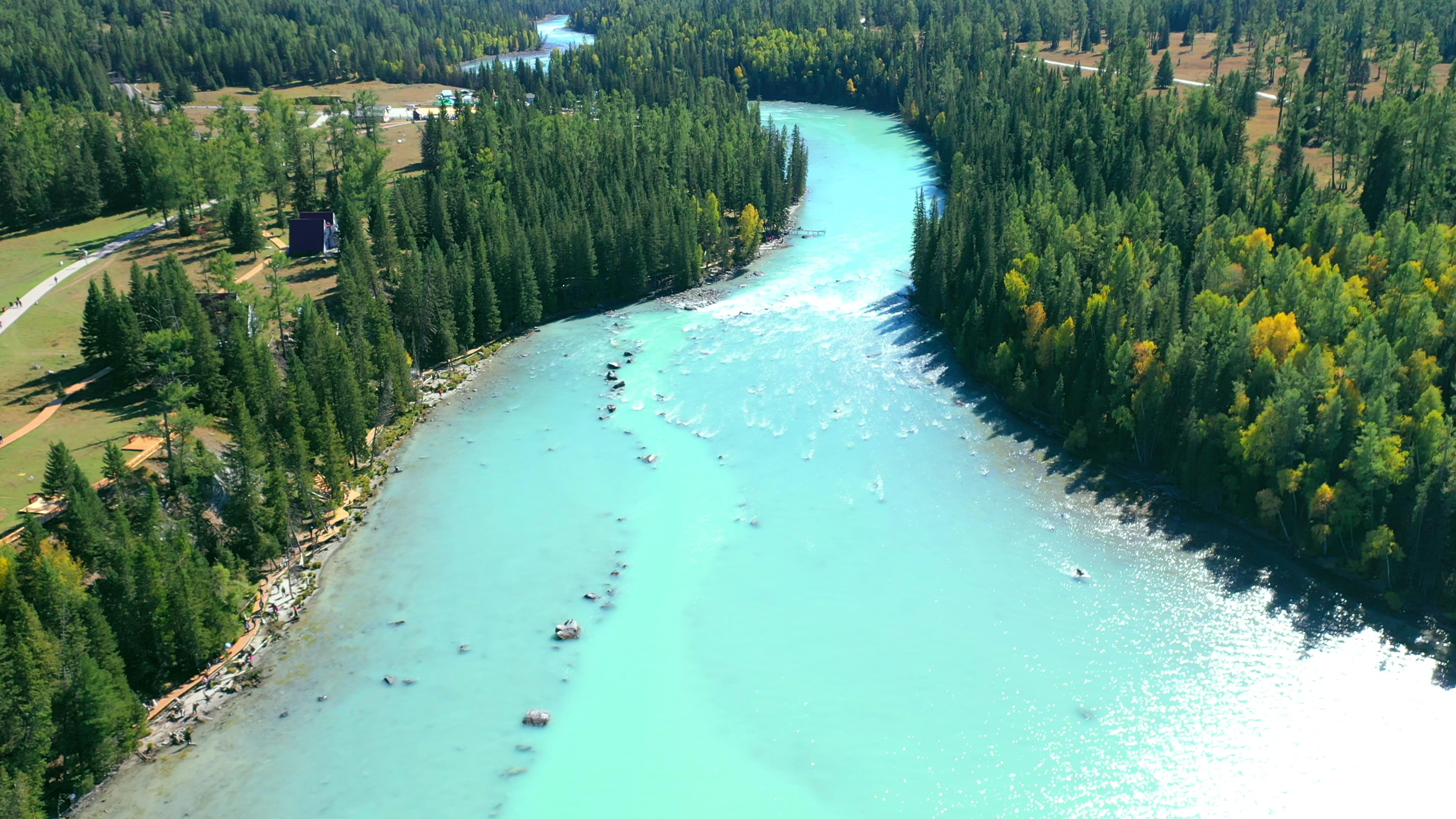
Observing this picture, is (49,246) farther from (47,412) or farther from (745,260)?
(745,260)

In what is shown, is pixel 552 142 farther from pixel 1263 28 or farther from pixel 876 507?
pixel 1263 28

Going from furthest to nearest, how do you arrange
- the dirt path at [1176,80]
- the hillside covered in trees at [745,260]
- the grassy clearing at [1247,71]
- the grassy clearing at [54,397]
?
the dirt path at [1176,80]
the grassy clearing at [1247,71]
the grassy clearing at [54,397]
the hillside covered in trees at [745,260]

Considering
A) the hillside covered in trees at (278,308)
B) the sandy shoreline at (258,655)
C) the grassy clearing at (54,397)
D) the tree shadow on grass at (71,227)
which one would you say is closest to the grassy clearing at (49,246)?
the tree shadow on grass at (71,227)

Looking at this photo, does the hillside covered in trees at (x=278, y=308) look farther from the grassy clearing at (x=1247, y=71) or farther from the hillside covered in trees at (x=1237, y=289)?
the grassy clearing at (x=1247, y=71)

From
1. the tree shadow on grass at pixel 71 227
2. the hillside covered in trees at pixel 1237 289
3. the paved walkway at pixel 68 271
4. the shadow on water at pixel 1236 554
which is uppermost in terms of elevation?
the tree shadow on grass at pixel 71 227

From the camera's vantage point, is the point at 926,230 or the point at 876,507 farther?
the point at 926,230

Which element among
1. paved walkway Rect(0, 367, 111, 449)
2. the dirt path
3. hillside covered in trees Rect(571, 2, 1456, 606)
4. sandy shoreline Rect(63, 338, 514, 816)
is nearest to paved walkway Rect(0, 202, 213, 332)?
paved walkway Rect(0, 367, 111, 449)

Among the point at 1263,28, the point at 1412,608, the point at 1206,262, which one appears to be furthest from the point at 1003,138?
the point at 1412,608

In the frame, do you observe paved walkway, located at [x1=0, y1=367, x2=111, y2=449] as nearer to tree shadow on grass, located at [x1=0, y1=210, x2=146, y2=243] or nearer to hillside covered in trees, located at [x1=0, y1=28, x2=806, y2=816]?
hillside covered in trees, located at [x1=0, y1=28, x2=806, y2=816]
